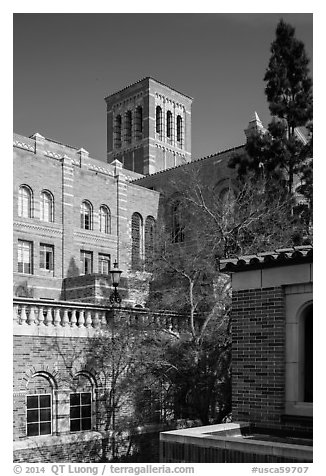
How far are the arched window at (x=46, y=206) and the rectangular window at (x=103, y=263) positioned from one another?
401 cm

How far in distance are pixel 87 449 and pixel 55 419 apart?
125 cm

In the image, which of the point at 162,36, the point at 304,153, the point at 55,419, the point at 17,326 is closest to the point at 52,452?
the point at 55,419

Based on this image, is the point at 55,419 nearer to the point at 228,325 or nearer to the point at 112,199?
the point at 228,325

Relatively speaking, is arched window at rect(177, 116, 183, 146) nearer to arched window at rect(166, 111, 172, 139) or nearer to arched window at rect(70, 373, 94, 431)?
arched window at rect(166, 111, 172, 139)

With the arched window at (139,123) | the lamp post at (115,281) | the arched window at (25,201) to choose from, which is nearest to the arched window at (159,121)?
the arched window at (139,123)

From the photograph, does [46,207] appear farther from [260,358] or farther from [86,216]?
[260,358]

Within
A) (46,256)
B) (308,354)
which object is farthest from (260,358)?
(46,256)

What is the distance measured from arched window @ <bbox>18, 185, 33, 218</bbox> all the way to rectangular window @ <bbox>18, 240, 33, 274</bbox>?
1363 millimetres

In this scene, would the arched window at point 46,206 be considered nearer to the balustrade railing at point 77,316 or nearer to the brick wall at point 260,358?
the balustrade railing at point 77,316

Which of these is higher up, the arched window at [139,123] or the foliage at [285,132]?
the arched window at [139,123]

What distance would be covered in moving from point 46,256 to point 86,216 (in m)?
3.56

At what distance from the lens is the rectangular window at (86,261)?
32906mm

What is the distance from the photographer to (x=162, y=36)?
11.8 meters

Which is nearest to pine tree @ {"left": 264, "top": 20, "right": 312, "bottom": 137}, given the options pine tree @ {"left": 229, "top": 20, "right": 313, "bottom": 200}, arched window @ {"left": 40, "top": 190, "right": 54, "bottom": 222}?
pine tree @ {"left": 229, "top": 20, "right": 313, "bottom": 200}
